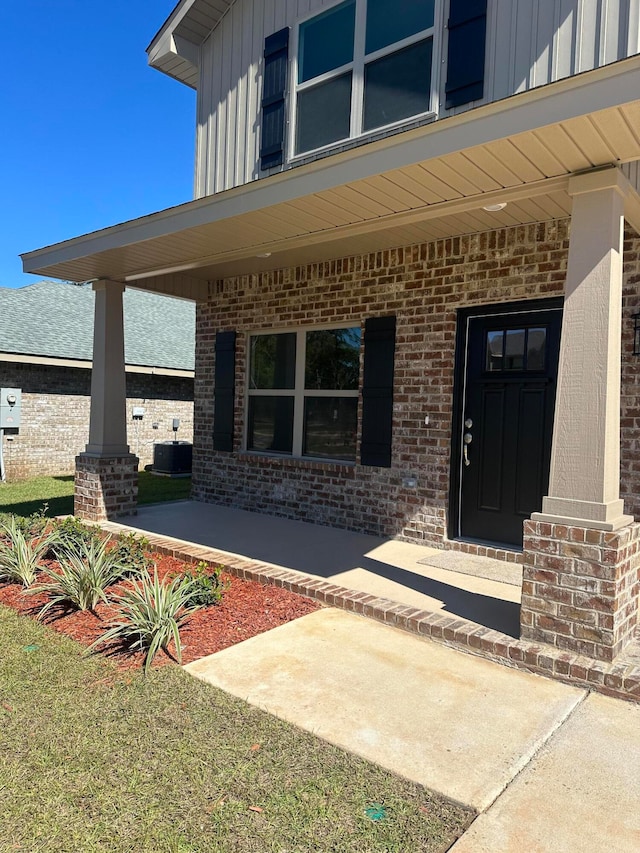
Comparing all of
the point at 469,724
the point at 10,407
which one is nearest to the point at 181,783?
the point at 469,724

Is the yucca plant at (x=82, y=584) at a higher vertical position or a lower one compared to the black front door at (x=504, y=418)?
lower

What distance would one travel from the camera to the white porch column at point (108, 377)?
Answer: 23.4 feet

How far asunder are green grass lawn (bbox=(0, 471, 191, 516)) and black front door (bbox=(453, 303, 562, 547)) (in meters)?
5.00

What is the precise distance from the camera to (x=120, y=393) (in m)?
7.27

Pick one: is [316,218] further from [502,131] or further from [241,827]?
[241,827]

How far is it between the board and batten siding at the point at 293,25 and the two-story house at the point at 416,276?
22 mm

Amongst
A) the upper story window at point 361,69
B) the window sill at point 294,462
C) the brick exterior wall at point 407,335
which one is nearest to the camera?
the brick exterior wall at point 407,335

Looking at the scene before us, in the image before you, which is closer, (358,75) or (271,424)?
(358,75)

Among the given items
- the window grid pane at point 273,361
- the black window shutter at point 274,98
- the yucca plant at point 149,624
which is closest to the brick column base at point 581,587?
the yucca plant at point 149,624

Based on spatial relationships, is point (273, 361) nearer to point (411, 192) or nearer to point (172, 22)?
point (411, 192)

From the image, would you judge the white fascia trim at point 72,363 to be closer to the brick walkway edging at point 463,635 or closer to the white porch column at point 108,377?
the white porch column at point 108,377

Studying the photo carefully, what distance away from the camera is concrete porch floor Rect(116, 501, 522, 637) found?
4.27m

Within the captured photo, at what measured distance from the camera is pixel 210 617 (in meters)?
4.09

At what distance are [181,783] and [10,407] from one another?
35.6 ft
